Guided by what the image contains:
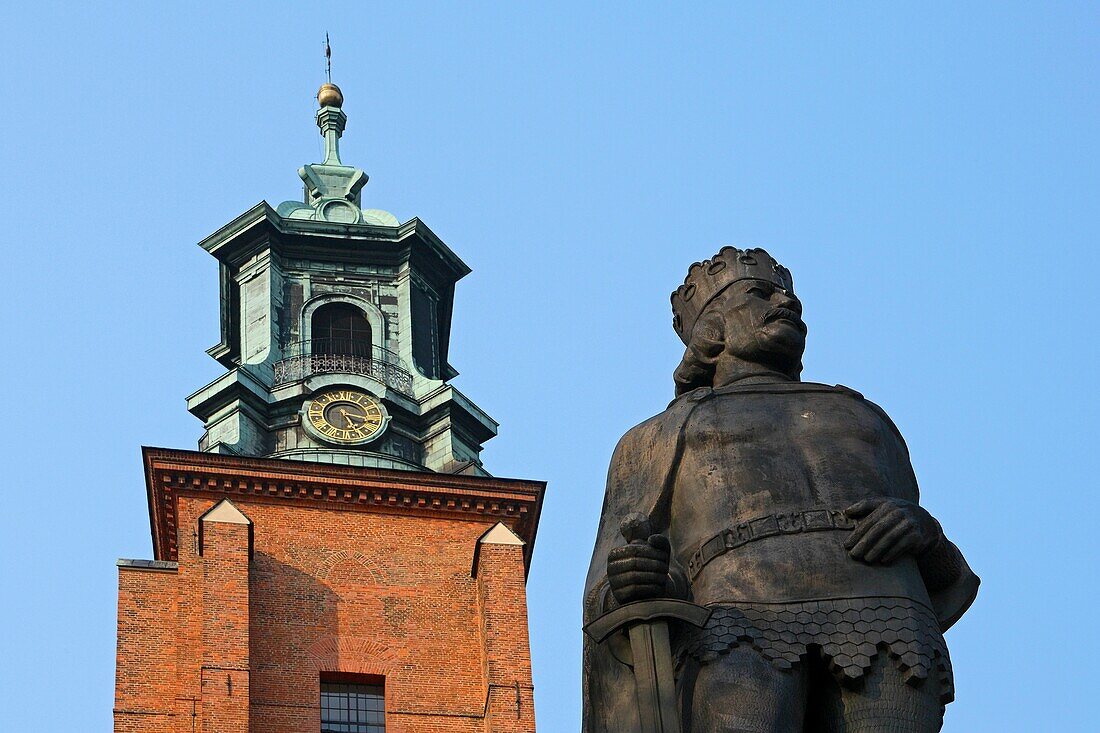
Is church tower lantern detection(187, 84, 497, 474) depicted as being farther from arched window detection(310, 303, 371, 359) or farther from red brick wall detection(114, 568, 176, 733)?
red brick wall detection(114, 568, 176, 733)

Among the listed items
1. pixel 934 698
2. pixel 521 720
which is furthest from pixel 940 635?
pixel 521 720

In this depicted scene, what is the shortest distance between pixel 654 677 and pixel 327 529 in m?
41.6

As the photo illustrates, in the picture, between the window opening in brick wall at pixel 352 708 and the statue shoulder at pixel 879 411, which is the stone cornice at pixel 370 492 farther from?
the statue shoulder at pixel 879 411

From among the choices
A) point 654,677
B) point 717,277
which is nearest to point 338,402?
point 717,277

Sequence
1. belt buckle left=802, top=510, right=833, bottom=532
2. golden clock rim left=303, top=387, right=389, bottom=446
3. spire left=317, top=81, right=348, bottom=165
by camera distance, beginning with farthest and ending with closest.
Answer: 1. spire left=317, top=81, right=348, bottom=165
2. golden clock rim left=303, top=387, right=389, bottom=446
3. belt buckle left=802, top=510, right=833, bottom=532

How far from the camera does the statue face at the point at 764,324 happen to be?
31.6 ft

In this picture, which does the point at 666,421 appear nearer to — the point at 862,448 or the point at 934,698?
the point at 862,448

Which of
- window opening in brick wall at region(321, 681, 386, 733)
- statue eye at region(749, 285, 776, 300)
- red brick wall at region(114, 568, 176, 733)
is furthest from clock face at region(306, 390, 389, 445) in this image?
statue eye at region(749, 285, 776, 300)

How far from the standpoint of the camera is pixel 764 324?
31.7ft

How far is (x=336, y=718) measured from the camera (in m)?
47.1

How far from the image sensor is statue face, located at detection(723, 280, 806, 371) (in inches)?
379

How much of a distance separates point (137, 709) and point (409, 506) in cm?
723

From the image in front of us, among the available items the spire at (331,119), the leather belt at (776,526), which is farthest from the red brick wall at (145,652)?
the leather belt at (776,526)

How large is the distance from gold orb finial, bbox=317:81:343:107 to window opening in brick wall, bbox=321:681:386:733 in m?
21.9
